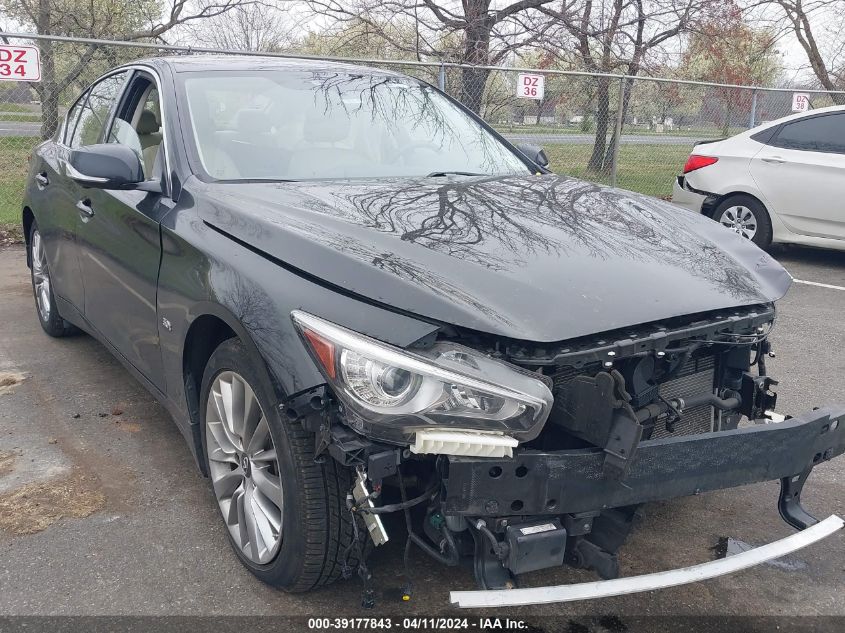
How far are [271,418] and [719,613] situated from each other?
5.00 ft

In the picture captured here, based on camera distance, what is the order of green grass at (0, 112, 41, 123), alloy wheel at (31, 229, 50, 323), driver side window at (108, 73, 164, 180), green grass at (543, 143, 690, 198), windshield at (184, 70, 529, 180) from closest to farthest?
windshield at (184, 70, 529, 180) → driver side window at (108, 73, 164, 180) → alloy wheel at (31, 229, 50, 323) → green grass at (0, 112, 41, 123) → green grass at (543, 143, 690, 198)

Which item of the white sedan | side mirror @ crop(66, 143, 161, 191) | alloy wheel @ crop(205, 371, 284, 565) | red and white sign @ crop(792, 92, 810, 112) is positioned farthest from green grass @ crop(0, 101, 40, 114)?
red and white sign @ crop(792, 92, 810, 112)

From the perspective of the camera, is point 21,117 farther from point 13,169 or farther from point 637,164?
point 637,164

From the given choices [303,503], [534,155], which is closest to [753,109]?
[534,155]

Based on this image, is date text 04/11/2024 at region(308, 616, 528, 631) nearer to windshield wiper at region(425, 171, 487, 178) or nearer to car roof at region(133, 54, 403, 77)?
windshield wiper at region(425, 171, 487, 178)

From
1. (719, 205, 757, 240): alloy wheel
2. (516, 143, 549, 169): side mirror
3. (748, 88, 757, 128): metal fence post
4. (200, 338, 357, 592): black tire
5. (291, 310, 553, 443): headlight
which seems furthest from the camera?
(748, 88, 757, 128): metal fence post

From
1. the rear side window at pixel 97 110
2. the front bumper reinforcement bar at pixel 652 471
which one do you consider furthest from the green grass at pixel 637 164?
the front bumper reinforcement bar at pixel 652 471

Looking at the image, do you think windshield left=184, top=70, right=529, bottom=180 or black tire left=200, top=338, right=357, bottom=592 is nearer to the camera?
black tire left=200, top=338, right=357, bottom=592

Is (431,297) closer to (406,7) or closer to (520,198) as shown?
(520,198)

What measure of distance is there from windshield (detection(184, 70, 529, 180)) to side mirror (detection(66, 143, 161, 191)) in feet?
0.84

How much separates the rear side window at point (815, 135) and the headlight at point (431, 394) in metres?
6.94

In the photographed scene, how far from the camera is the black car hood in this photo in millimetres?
2209

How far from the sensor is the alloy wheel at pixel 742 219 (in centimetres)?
823

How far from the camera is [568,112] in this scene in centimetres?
1239
